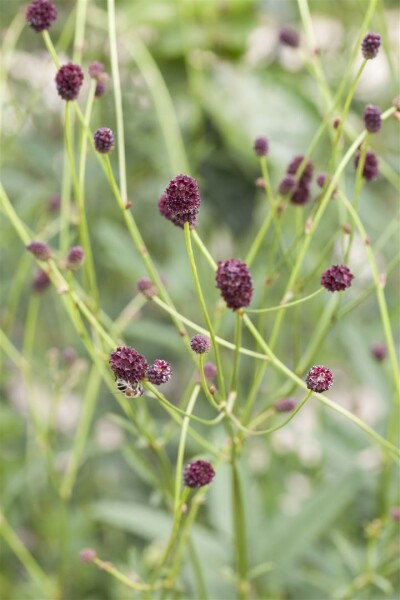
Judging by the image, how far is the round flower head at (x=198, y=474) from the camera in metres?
0.38

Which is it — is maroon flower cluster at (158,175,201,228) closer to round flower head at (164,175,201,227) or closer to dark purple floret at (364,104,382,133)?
round flower head at (164,175,201,227)

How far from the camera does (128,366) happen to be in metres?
0.34

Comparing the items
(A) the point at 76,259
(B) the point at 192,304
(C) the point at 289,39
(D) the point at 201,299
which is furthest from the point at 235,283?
(B) the point at 192,304

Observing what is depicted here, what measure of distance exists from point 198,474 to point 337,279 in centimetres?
11

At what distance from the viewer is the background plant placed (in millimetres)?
620

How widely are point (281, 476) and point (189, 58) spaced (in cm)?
46

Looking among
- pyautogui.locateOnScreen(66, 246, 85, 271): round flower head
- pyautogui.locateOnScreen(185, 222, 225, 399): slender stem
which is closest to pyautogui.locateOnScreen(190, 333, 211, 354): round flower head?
pyautogui.locateOnScreen(185, 222, 225, 399): slender stem

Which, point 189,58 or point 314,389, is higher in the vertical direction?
point 189,58

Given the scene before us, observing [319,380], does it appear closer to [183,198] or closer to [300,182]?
[183,198]

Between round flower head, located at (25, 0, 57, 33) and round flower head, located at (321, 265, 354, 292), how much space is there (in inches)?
8.2

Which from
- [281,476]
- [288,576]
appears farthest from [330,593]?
[281,476]

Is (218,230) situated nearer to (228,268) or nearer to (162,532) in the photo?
(162,532)

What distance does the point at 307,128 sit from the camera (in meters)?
0.79

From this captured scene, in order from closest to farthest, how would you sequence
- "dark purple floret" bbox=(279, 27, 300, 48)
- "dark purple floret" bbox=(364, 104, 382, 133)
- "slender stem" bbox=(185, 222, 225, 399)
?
"slender stem" bbox=(185, 222, 225, 399) < "dark purple floret" bbox=(364, 104, 382, 133) < "dark purple floret" bbox=(279, 27, 300, 48)
